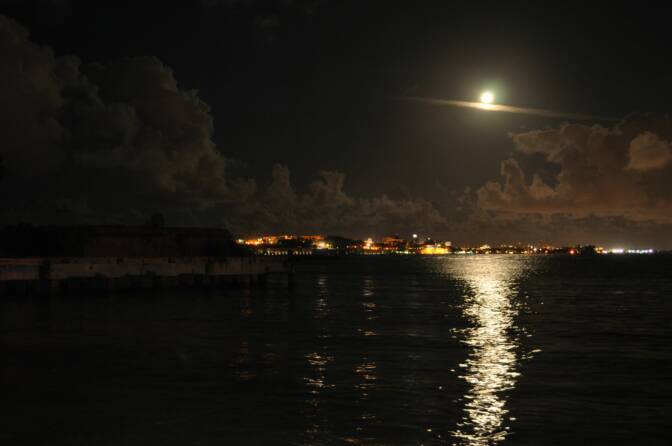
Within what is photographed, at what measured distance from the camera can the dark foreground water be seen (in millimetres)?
16719

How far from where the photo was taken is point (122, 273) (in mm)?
65000

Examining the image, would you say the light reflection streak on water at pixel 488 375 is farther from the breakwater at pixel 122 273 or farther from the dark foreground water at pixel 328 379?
the breakwater at pixel 122 273

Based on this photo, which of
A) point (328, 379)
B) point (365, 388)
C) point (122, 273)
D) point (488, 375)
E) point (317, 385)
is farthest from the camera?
point (122, 273)

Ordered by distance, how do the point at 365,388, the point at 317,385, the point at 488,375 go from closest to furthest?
the point at 365,388 < the point at 317,385 < the point at 488,375

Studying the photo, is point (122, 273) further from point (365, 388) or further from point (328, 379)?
point (365, 388)

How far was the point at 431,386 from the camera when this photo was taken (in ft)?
72.4

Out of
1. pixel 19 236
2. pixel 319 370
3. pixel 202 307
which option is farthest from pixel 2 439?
pixel 19 236

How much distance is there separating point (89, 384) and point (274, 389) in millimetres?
5571

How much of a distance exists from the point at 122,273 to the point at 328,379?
45.8m

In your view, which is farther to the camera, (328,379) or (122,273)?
(122,273)

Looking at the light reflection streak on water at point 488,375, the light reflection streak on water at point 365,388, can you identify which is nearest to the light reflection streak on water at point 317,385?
the light reflection streak on water at point 365,388

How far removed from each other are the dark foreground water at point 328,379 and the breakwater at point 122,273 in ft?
44.6

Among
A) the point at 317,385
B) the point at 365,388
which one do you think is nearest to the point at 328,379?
the point at 317,385

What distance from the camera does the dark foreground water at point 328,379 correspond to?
1672cm
